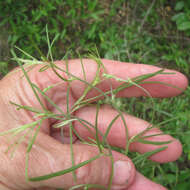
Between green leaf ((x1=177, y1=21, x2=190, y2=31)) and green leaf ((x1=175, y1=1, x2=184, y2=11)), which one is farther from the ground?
green leaf ((x1=175, y1=1, x2=184, y2=11))

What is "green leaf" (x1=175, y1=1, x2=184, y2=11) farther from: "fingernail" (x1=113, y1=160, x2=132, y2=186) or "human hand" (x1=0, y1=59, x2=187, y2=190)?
Answer: "fingernail" (x1=113, y1=160, x2=132, y2=186)

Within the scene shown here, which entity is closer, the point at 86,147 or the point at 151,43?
the point at 86,147

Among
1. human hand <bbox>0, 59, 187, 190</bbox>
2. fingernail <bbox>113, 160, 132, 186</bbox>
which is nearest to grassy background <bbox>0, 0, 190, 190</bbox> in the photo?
human hand <bbox>0, 59, 187, 190</bbox>

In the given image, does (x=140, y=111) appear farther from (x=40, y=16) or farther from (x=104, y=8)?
(x=40, y=16)

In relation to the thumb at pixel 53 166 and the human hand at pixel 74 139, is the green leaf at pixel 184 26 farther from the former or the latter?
the thumb at pixel 53 166

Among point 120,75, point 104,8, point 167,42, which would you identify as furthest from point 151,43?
point 120,75

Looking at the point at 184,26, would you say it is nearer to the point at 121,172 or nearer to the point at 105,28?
the point at 105,28
